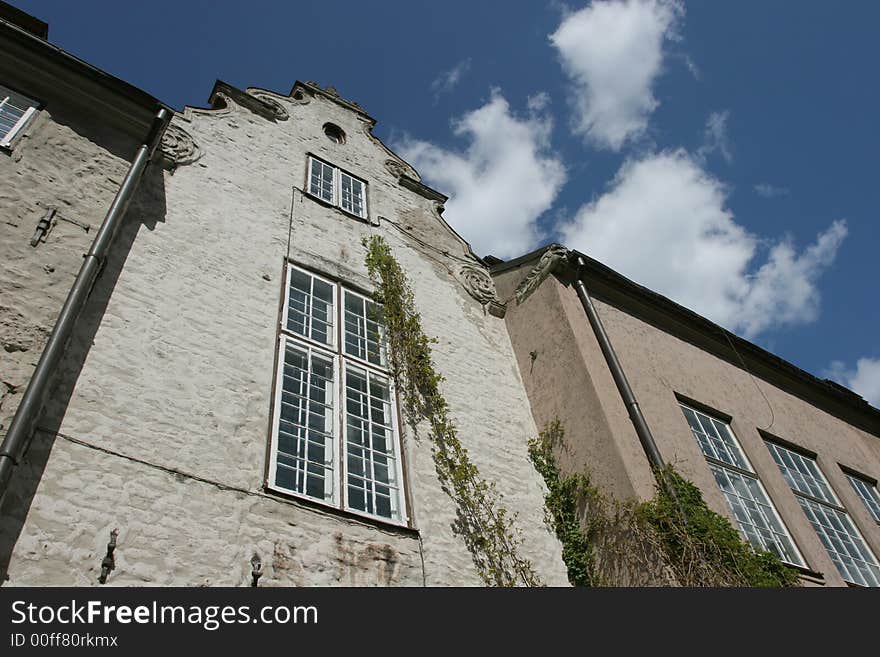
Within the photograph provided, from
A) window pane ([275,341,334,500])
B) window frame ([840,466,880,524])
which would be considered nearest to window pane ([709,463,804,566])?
window frame ([840,466,880,524])

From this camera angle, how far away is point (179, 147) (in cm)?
882

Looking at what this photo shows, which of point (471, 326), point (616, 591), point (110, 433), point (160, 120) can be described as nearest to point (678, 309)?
point (471, 326)

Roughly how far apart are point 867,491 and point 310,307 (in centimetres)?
949

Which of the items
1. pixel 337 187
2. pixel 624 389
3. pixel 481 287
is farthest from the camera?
pixel 337 187

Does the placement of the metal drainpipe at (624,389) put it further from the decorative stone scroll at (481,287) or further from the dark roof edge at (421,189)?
the dark roof edge at (421,189)

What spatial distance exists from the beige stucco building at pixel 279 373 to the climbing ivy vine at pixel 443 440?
14 centimetres

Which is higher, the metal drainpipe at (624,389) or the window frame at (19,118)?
the window frame at (19,118)

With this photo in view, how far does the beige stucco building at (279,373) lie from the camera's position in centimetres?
510

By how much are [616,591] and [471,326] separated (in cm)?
543

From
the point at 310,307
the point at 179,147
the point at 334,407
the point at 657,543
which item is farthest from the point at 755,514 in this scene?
the point at 179,147

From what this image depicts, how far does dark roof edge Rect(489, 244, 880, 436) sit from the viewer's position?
10711mm

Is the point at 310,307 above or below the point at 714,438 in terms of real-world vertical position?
above

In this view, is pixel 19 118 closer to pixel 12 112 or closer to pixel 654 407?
pixel 12 112

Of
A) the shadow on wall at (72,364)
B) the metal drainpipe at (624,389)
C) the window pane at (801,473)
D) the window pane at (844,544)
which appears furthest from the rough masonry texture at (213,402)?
the window pane at (844,544)
